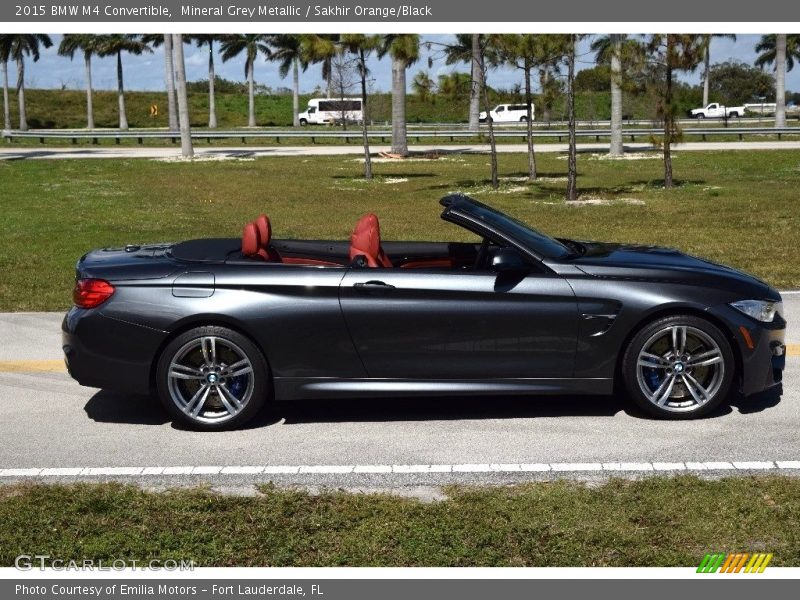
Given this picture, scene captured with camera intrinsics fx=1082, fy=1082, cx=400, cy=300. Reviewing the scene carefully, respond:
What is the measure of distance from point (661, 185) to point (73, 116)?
216ft

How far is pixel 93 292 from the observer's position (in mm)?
6648

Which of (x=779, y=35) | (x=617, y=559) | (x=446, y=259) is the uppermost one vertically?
(x=779, y=35)

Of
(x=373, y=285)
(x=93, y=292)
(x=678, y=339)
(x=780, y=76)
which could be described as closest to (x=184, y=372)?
(x=93, y=292)

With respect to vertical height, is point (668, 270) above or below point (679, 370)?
above

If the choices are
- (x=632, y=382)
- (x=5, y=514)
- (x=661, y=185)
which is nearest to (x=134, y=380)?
(x=5, y=514)

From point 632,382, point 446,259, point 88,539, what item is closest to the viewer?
point 88,539

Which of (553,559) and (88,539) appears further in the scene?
(88,539)

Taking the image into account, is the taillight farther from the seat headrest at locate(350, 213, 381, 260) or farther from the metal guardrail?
the metal guardrail

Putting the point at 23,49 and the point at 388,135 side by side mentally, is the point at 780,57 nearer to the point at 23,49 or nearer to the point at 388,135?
the point at 388,135

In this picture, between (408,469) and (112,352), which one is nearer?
(408,469)

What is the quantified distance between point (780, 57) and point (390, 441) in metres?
45.8

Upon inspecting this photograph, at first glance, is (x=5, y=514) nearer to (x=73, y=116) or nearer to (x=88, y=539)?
(x=88, y=539)

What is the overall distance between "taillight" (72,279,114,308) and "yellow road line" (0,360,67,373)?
67.7 inches

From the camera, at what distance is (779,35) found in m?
47.0
